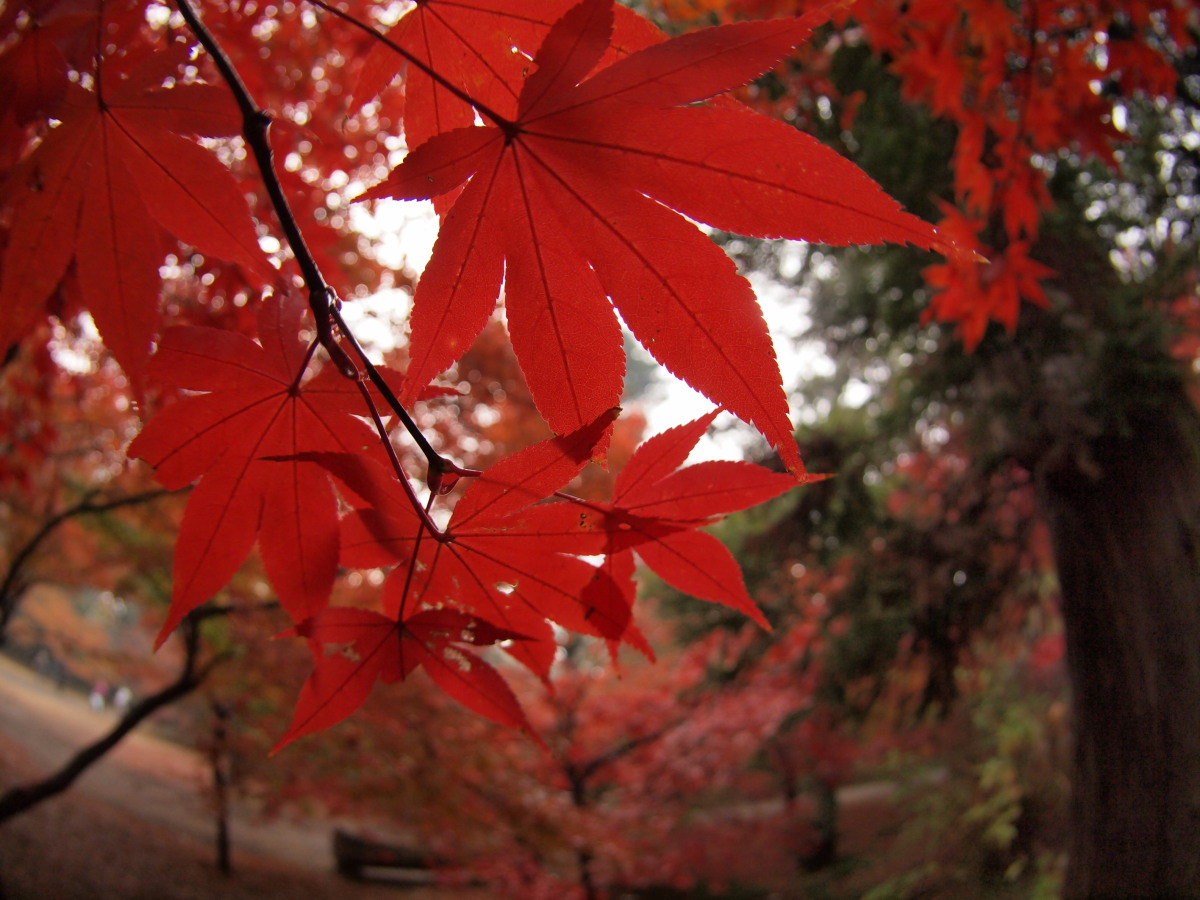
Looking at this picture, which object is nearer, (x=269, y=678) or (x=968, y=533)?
(x=968, y=533)

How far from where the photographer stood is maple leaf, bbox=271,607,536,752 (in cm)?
55

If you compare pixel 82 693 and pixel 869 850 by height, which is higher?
pixel 82 693

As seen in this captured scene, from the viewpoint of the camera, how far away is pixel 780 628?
4.70 metres

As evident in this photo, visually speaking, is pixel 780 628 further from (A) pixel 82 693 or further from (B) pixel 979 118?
(A) pixel 82 693

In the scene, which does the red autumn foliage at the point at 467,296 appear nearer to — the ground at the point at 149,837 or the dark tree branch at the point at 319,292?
the dark tree branch at the point at 319,292

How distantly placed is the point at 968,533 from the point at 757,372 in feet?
11.7

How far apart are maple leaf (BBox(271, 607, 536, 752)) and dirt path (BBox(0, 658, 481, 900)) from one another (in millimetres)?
5933

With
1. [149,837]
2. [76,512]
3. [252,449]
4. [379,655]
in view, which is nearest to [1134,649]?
[379,655]

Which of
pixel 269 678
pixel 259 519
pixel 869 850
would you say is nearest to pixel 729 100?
pixel 259 519

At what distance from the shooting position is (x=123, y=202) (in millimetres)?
586

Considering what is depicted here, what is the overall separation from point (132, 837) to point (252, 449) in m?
8.52

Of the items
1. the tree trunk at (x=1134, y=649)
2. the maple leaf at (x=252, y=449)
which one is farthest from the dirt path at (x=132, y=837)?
the tree trunk at (x=1134, y=649)

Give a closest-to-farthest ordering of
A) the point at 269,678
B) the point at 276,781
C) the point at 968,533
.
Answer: the point at 968,533 → the point at 269,678 → the point at 276,781

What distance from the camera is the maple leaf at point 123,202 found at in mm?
567
